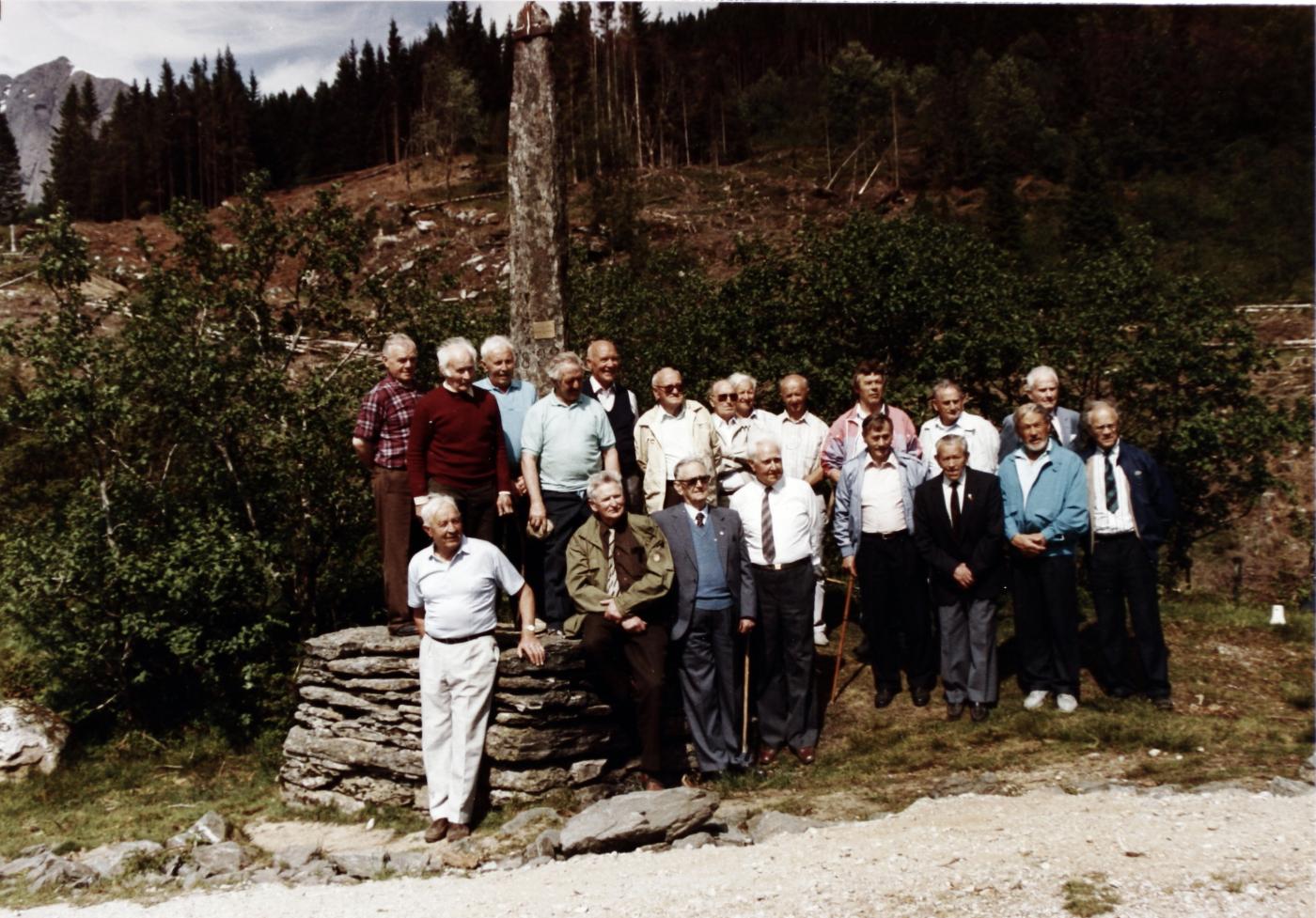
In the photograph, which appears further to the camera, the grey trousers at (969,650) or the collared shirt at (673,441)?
the collared shirt at (673,441)

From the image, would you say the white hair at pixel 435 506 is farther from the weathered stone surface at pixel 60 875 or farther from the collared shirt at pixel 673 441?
the weathered stone surface at pixel 60 875

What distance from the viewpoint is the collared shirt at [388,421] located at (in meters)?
7.55

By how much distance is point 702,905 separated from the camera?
4.99 meters

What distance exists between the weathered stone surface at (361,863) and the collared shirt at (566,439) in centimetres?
274

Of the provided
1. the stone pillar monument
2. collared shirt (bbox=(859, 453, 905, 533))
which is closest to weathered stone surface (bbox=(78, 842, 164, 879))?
the stone pillar monument

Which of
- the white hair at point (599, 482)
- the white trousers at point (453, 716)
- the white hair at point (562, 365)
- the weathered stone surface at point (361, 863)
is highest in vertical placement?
the white hair at point (562, 365)

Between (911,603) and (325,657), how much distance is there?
15.3 feet

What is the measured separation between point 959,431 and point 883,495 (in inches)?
32.0

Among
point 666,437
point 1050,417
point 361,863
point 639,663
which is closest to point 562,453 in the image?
point 666,437

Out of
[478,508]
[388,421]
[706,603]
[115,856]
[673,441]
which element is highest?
[388,421]

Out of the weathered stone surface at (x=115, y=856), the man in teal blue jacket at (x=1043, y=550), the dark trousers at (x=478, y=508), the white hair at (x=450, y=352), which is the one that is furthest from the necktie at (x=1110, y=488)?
the weathered stone surface at (x=115, y=856)

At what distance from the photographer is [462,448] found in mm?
7223

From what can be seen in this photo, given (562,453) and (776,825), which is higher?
(562,453)

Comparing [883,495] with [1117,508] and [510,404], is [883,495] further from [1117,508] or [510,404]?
[510,404]
